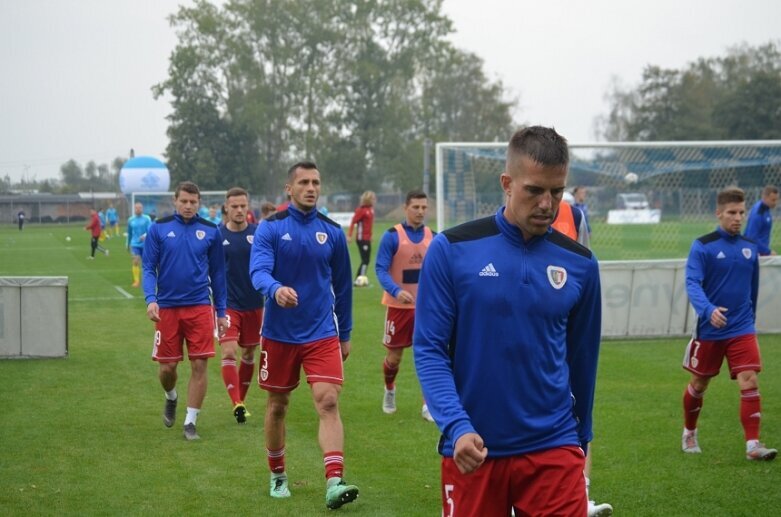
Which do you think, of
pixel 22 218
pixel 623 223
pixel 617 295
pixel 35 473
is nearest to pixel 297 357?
pixel 35 473

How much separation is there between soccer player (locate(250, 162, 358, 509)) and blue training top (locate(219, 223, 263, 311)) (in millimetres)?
3340

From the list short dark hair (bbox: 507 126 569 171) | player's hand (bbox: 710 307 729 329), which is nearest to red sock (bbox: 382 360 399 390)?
player's hand (bbox: 710 307 729 329)

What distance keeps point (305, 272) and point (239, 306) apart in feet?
11.8

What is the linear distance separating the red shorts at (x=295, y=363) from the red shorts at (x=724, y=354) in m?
3.20

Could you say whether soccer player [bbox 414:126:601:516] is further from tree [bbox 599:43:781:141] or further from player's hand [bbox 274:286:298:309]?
tree [bbox 599:43:781:141]

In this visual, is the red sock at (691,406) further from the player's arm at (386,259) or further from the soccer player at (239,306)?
the soccer player at (239,306)

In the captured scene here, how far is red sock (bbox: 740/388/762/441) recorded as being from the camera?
817cm

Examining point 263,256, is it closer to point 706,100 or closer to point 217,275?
point 217,275

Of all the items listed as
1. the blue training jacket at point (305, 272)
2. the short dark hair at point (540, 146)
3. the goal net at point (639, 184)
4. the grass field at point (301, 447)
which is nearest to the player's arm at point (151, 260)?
the grass field at point (301, 447)

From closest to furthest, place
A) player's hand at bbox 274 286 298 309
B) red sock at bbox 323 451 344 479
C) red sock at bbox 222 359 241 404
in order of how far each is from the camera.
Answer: player's hand at bbox 274 286 298 309, red sock at bbox 323 451 344 479, red sock at bbox 222 359 241 404

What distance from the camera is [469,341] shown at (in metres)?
3.78

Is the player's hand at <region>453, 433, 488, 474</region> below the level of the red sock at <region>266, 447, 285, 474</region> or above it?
above

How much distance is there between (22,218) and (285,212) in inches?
1279

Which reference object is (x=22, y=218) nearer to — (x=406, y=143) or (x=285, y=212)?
(x=285, y=212)
